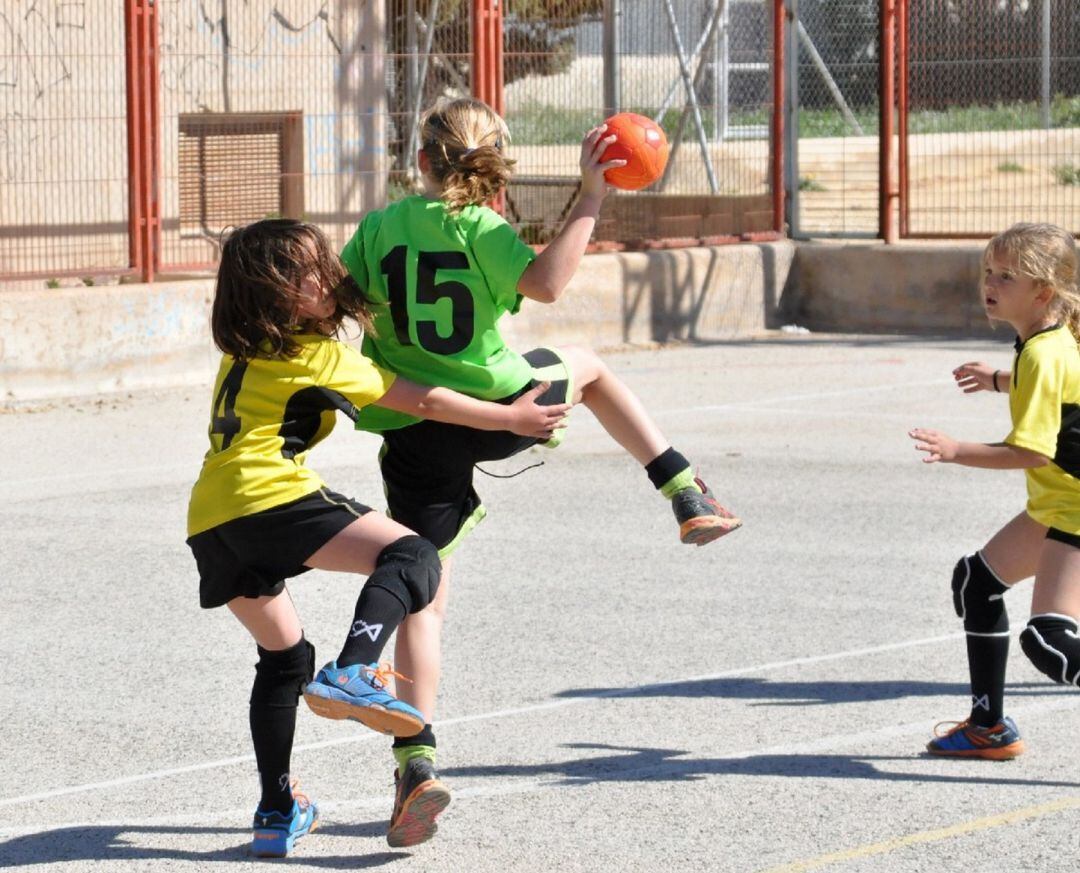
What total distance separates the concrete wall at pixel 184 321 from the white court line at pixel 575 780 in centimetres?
755

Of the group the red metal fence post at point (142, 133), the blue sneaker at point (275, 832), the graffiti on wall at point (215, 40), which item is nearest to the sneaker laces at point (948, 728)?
the blue sneaker at point (275, 832)

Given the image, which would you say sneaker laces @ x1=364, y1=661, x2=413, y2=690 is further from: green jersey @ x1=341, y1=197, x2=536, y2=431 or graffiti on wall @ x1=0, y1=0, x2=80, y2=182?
graffiti on wall @ x1=0, y1=0, x2=80, y2=182

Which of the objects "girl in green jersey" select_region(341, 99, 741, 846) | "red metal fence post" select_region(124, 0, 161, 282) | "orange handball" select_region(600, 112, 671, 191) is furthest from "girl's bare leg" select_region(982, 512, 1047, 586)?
"red metal fence post" select_region(124, 0, 161, 282)

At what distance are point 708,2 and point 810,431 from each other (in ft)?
21.4

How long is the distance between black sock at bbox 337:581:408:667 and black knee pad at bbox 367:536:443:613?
0.02m

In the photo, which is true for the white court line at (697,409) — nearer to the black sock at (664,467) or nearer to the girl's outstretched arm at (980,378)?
the black sock at (664,467)

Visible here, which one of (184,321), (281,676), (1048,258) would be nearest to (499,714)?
(281,676)

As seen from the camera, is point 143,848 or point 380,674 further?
point 143,848

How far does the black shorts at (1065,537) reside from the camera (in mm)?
5164

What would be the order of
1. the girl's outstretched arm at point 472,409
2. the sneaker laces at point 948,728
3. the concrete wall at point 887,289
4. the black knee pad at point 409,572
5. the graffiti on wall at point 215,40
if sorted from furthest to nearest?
the concrete wall at point 887,289 < the graffiti on wall at point 215,40 < the sneaker laces at point 948,728 < the girl's outstretched arm at point 472,409 < the black knee pad at point 409,572

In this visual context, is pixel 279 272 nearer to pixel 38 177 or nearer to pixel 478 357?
pixel 478 357

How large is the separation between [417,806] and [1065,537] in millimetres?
1908

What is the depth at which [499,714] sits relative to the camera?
5.84m

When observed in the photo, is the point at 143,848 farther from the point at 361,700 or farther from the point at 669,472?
the point at 669,472
